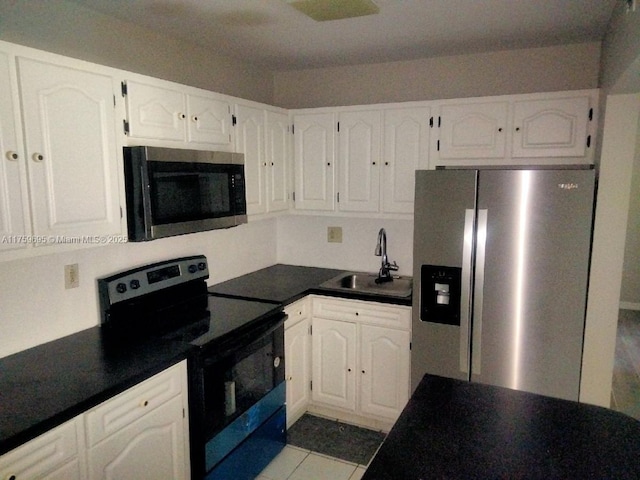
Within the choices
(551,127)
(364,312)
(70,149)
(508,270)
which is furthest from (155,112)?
(551,127)

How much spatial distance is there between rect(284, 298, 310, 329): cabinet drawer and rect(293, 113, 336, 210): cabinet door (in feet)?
2.41

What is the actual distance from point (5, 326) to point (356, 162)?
7.08 ft

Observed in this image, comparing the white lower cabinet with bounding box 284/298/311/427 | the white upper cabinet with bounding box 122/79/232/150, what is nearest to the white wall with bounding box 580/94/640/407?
the white lower cabinet with bounding box 284/298/311/427

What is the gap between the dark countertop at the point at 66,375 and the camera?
1.39 m

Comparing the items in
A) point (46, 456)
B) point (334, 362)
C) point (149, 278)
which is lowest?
point (334, 362)

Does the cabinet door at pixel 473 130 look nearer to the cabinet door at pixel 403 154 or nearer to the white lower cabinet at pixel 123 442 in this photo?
the cabinet door at pixel 403 154

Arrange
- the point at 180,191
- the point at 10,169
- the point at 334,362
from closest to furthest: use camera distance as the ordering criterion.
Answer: the point at 10,169 < the point at 180,191 < the point at 334,362

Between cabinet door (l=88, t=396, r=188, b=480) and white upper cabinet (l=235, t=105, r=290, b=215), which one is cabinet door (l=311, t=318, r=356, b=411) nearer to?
white upper cabinet (l=235, t=105, r=290, b=215)

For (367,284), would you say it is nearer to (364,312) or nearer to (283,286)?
(364,312)

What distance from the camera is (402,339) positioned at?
108 inches

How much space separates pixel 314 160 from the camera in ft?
10.5

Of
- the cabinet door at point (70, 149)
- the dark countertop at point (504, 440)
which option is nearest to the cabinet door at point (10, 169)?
the cabinet door at point (70, 149)

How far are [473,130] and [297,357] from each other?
1.78 meters

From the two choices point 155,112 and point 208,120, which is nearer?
point 155,112
